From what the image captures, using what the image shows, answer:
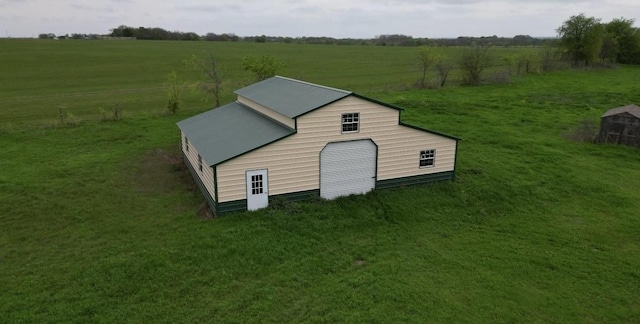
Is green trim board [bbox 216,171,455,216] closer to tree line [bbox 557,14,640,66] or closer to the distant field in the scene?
the distant field

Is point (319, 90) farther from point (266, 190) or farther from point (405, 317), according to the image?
point (405, 317)

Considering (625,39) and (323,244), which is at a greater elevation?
(625,39)

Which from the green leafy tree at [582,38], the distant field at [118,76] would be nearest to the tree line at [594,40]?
the green leafy tree at [582,38]

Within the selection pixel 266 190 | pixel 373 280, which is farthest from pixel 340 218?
pixel 373 280

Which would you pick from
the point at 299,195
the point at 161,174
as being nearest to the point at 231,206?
the point at 299,195

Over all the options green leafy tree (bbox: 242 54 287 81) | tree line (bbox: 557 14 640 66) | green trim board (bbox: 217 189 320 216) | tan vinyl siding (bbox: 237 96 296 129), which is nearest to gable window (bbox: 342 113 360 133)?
tan vinyl siding (bbox: 237 96 296 129)

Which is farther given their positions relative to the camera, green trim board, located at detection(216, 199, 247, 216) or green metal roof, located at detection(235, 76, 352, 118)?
green metal roof, located at detection(235, 76, 352, 118)

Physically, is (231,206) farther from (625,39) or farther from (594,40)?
(625,39)
